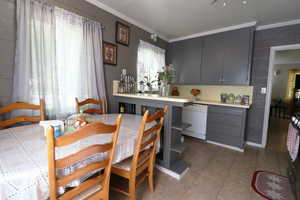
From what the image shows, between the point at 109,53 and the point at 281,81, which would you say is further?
the point at 281,81

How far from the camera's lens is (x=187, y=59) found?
12.2 ft

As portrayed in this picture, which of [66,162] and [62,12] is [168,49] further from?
[66,162]

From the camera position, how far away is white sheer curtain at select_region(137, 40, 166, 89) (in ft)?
10.5

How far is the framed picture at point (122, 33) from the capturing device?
2.61 m

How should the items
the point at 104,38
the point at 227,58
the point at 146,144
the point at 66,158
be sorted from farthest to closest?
the point at 227,58 → the point at 104,38 → the point at 146,144 → the point at 66,158

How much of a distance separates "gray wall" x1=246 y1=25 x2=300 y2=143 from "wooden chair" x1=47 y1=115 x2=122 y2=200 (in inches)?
132

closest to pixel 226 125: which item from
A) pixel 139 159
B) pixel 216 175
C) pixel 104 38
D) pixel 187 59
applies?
pixel 216 175

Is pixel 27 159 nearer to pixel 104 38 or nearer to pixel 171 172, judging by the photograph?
pixel 171 172

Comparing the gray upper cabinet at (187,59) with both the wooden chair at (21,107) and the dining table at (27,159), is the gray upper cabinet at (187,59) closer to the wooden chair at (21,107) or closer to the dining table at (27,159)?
the dining table at (27,159)

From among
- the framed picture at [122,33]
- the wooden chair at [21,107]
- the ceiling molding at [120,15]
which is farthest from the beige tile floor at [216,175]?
the ceiling molding at [120,15]

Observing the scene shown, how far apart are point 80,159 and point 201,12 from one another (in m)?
2.83

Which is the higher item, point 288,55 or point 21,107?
point 288,55

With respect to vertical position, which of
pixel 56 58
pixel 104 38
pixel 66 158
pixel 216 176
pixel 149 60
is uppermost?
pixel 104 38

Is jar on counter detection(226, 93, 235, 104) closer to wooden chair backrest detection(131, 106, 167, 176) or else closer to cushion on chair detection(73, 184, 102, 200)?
wooden chair backrest detection(131, 106, 167, 176)
